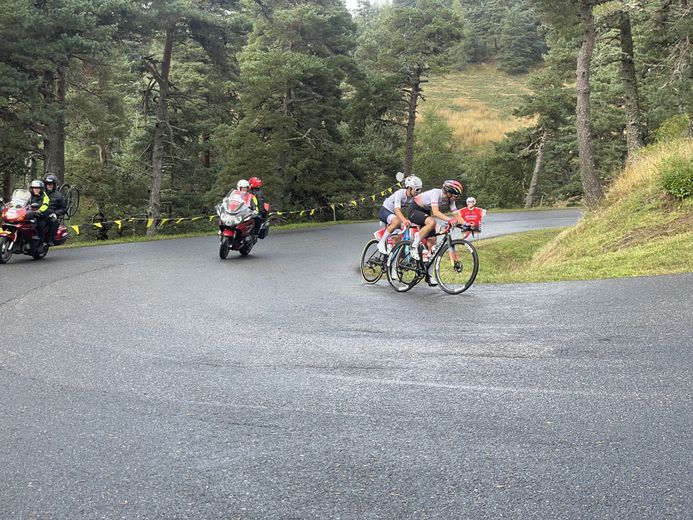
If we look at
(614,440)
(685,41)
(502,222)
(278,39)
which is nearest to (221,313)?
(614,440)

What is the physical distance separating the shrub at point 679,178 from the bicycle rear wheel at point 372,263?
7.42 metres

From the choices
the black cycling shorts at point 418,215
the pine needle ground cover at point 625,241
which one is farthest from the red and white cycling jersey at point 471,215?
the black cycling shorts at point 418,215

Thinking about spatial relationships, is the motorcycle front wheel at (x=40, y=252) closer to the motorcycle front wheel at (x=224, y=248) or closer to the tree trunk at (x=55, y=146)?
the motorcycle front wheel at (x=224, y=248)

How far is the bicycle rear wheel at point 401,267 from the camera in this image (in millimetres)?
11547

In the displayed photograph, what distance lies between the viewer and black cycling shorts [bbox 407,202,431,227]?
11781 mm

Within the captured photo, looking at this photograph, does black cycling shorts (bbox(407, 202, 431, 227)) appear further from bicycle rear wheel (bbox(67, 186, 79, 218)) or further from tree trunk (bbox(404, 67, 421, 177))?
tree trunk (bbox(404, 67, 421, 177))

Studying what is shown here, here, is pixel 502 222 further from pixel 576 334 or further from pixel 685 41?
pixel 576 334

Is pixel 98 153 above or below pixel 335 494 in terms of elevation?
above

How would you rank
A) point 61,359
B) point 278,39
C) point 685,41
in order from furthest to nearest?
1. point 278,39
2. point 685,41
3. point 61,359

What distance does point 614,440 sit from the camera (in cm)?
464

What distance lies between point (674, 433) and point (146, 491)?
11.2ft

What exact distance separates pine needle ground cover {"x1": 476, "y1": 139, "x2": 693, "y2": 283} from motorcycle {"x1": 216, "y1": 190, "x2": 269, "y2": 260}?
5.68 metres

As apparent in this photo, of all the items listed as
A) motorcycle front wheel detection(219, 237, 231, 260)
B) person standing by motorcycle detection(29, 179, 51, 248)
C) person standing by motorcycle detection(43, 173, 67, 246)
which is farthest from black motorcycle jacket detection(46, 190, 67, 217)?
motorcycle front wheel detection(219, 237, 231, 260)

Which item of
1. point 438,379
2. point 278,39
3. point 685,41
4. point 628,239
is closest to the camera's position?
point 438,379
